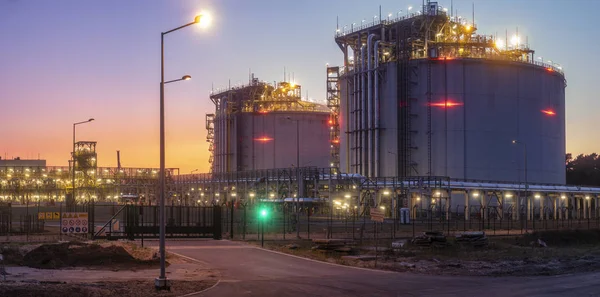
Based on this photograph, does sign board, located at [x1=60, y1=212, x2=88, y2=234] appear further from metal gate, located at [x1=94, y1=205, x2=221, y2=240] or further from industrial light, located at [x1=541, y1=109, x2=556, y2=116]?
industrial light, located at [x1=541, y1=109, x2=556, y2=116]

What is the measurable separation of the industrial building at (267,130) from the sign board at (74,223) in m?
81.0

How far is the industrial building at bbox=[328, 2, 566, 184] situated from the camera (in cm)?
8619

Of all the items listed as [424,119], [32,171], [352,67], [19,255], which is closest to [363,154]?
[424,119]

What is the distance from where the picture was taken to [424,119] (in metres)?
87.1

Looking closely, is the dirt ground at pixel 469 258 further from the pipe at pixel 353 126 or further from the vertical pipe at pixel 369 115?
the pipe at pixel 353 126

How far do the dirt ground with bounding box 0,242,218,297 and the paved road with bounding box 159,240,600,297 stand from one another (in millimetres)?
1404

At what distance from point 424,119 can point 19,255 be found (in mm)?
65854

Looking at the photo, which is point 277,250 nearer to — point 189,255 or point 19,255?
point 189,255

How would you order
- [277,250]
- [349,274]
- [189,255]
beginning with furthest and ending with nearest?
[277,250]
[189,255]
[349,274]

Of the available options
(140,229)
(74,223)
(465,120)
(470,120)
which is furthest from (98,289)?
(470,120)

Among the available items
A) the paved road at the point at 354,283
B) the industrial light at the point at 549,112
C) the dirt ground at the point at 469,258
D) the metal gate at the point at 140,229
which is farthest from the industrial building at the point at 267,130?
the paved road at the point at 354,283

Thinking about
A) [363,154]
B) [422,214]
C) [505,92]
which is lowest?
[422,214]

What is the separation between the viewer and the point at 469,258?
34250 millimetres

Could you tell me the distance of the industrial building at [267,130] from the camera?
123m
